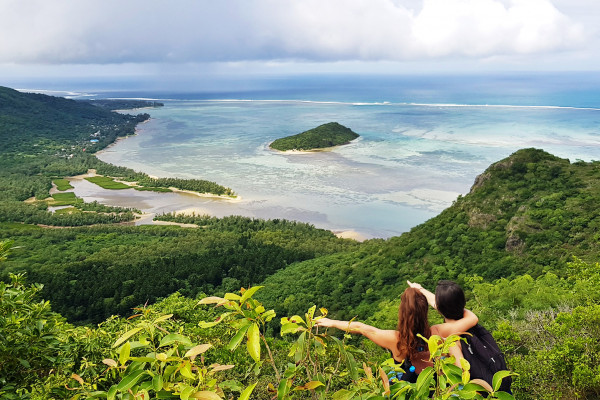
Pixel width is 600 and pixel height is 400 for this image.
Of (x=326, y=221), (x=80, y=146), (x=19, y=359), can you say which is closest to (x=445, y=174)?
(x=326, y=221)

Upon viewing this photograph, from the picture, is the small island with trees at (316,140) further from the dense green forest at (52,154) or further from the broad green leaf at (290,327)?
the broad green leaf at (290,327)

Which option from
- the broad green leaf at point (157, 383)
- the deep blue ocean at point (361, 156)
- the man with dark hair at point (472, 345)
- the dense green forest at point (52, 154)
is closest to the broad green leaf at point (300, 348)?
the broad green leaf at point (157, 383)

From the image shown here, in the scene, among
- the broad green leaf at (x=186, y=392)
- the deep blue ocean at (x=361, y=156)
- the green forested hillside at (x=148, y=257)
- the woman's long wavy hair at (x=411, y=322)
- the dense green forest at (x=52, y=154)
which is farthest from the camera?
the dense green forest at (x=52, y=154)

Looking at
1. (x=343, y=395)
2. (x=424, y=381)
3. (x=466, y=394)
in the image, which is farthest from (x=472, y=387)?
(x=343, y=395)

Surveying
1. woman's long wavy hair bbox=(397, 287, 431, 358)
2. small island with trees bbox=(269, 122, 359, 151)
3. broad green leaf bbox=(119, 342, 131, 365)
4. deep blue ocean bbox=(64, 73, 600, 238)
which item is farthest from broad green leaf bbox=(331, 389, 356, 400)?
small island with trees bbox=(269, 122, 359, 151)

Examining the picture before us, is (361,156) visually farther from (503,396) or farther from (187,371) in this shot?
(187,371)

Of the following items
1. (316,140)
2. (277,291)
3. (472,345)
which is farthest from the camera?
(316,140)
